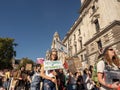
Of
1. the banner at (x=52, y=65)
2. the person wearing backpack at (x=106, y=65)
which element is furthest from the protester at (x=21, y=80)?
the person wearing backpack at (x=106, y=65)

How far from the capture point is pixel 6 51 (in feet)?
144

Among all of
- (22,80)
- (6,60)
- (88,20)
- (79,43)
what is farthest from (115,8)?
(6,60)

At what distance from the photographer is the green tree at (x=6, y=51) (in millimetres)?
42403

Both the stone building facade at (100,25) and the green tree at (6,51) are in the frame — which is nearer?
the stone building facade at (100,25)

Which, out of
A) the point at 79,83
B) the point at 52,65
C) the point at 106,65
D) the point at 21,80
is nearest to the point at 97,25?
the point at 79,83

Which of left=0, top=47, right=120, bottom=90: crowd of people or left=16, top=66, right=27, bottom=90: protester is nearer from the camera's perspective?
left=0, top=47, right=120, bottom=90: crowd of people

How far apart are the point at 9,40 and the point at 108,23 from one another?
2931 cm

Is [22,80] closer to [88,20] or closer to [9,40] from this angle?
[88,20]

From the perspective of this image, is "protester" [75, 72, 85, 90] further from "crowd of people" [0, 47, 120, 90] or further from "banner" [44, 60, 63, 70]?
"banner" [44, 60, 63, 70]

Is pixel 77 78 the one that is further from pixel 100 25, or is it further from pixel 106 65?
pixel 100 25

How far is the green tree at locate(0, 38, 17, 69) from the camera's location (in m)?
42.4

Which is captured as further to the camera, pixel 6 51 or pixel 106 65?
pixel 6 51

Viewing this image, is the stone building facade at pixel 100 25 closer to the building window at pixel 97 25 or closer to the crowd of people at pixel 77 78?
the building window at pixel 97 25

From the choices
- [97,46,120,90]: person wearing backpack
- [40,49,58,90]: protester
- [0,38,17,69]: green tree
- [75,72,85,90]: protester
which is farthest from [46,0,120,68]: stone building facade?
[0,38,17,69]: green tree
